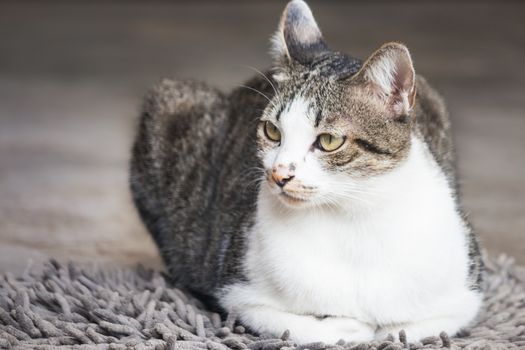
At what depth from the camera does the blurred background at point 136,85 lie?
12.8 ft

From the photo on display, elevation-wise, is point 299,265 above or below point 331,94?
below

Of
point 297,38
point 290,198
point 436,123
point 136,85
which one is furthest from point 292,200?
point 136,85

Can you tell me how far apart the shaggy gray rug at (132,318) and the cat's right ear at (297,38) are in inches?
28.7

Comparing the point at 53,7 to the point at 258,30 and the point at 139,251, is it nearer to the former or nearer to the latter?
the point at 258,30

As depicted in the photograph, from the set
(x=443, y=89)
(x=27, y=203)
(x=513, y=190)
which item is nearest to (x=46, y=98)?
(x=27, y=203)

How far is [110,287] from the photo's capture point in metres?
3.00

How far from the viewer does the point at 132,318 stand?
269 centimetres

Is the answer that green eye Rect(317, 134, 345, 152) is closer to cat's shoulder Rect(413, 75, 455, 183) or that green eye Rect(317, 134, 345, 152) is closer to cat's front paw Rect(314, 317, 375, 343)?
cat's front paw Rect(314, 317, 375, 343)

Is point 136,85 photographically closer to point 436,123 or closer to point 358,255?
point 436,123

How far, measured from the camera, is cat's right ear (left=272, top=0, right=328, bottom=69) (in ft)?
8.57

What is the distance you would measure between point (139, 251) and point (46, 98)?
8.61 ft

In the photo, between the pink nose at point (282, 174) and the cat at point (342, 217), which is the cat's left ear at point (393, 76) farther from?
the pink nose at point (282, 174)

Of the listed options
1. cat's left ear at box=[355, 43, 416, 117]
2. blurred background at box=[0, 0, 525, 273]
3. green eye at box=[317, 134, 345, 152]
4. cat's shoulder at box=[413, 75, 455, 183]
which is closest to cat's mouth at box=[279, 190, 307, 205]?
green eye at box=[317, 134, 345, 152]

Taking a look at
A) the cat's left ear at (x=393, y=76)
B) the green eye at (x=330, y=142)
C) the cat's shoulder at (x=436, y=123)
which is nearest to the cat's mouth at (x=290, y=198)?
the green eye at (x=330, y=142)
